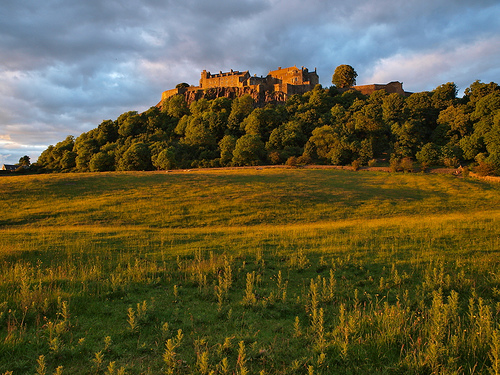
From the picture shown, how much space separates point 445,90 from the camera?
7481 cm

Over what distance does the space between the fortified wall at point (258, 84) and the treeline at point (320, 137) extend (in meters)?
19.3

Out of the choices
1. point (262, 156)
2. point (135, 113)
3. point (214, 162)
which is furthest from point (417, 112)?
point (135, 113)

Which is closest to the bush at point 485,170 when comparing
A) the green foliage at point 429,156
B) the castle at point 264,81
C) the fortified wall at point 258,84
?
the green foliage at point 429,156

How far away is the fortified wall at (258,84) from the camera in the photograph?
10900 cm

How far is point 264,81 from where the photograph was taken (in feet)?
379

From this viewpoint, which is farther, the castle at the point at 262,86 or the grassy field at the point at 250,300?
the castle at the point at 262,86

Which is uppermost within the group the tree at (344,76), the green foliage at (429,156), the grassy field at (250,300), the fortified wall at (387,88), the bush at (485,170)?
the tree at (344,76)

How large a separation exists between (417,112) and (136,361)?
80.6m

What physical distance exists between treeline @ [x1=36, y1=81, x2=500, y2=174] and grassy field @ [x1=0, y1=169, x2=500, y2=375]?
4249 centimetres

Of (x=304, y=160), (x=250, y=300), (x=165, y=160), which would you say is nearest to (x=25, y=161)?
(x=165, y=160)

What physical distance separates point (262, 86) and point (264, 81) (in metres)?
5.62

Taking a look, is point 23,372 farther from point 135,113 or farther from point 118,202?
point 135,113

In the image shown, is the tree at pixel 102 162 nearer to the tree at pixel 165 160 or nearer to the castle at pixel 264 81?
the tree at pixel 165 160

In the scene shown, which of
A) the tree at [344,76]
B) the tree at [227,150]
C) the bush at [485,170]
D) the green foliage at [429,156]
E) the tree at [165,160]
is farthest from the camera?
the tree at [344,76]
